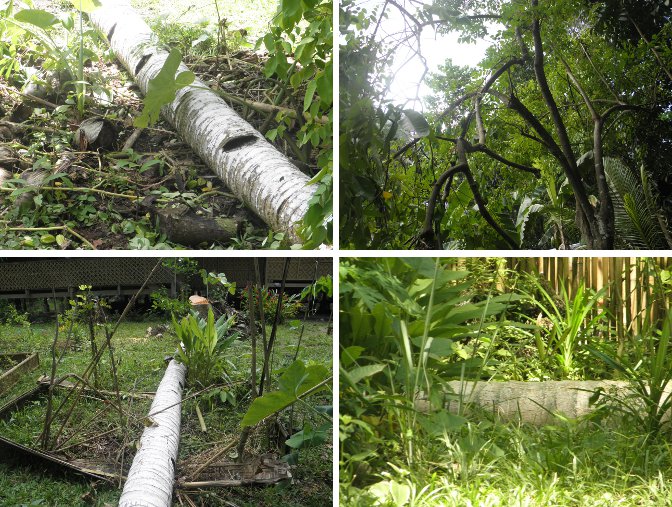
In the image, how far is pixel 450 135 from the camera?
977 millimetres

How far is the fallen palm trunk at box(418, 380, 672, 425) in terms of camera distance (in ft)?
3.34

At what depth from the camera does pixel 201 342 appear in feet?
3.41

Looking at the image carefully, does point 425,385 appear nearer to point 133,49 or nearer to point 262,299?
point 262,299

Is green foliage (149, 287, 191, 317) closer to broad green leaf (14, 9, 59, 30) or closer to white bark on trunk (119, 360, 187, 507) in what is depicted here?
white bark on trunk (119, 360, 187, 507)

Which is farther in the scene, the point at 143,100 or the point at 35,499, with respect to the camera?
the point at 143,100

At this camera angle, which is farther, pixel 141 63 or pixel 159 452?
pixel 141 63

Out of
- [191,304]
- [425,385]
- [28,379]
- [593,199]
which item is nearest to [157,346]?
[191,304]

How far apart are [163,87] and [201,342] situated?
→ 1.34 feet

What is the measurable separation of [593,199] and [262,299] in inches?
20.3

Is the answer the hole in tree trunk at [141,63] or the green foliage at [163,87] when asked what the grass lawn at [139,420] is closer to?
the green foliage at [163,87]

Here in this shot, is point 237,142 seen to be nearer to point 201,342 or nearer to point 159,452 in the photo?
point 201,342

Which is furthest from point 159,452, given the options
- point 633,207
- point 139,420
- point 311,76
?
point 633,207

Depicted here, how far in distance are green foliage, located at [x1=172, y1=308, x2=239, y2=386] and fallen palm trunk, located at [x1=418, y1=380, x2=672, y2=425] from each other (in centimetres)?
36

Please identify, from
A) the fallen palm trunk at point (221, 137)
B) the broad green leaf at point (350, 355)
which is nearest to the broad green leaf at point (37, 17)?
the fallen palm trunk at point (221, 137)
